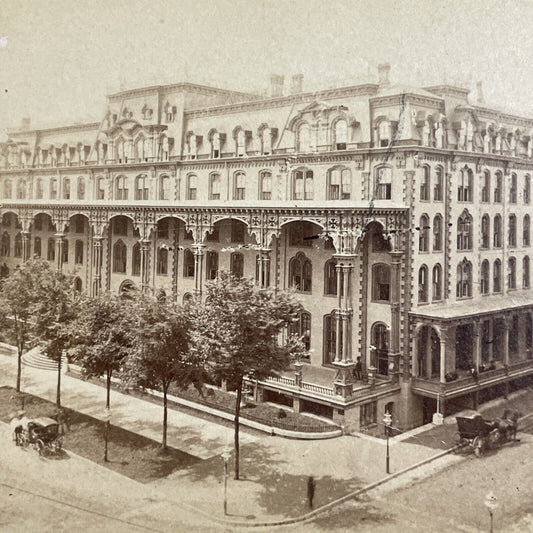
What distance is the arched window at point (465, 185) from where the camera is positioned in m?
41.2

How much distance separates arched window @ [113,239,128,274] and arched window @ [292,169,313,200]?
17895 millimetres

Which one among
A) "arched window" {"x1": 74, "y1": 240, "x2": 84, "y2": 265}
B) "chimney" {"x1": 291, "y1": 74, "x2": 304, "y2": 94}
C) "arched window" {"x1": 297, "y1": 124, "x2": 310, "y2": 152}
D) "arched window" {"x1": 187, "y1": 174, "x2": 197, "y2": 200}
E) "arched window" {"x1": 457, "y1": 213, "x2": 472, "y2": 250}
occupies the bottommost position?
"arched window" {"x1": 74, "y1": 240, "x2": 84, "y2": 265}

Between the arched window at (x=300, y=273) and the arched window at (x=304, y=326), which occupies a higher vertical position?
the arched window at (x=300, y=273)

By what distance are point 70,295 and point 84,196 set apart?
73.0 ft

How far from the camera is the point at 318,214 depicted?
3869cm

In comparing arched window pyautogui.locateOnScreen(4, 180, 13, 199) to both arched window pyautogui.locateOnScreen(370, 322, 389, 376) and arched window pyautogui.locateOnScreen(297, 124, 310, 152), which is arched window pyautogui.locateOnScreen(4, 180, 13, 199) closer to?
arched window pyautogui.locateOnScreen(297, 124, 310, 152)

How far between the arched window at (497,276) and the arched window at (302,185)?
13.7 metres

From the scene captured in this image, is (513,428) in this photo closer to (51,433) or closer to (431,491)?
(431,491)

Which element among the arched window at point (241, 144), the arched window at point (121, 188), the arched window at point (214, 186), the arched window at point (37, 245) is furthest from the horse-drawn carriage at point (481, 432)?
the arched window at point (37, 245)

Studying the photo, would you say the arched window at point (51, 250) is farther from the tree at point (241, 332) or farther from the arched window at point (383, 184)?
the tree at point (241, 332)

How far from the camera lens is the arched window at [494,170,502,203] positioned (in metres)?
43.4

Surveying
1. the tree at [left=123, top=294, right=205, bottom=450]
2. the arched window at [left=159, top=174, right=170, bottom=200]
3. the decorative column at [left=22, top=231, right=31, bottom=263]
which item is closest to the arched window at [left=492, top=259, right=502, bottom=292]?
the tree at [left=123, top=294, right=205, bottom=450]

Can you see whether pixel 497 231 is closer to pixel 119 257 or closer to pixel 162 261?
pixel 162 261

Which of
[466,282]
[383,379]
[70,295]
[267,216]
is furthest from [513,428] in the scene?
[70,295]
